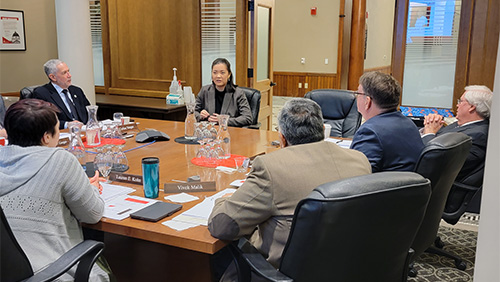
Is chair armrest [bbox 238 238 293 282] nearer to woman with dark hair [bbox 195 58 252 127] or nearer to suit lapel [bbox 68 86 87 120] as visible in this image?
woman with dark hair [bbox 195 58 252 127]

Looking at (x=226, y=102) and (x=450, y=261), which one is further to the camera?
(x=226, y=102)

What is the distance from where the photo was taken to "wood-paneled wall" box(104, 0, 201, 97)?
5508mm

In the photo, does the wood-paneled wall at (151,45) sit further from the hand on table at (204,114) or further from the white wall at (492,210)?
the white wall at (492,210)

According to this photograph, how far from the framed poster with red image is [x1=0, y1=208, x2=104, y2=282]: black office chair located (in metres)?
4.40

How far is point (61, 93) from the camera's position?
13.0ft

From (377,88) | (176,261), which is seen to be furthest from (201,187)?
(377,88)

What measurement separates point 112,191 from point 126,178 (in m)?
0.15

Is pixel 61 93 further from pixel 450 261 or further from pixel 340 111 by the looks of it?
pixel 450 261

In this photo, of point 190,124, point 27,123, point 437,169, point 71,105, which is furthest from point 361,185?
point 71,105

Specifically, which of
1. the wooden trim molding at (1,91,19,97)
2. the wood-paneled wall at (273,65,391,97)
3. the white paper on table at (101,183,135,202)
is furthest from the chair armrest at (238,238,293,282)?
the wood-paneled wall at (273,65,391,97)

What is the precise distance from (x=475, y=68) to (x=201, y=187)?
11.4 feet

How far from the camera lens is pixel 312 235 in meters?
1.33

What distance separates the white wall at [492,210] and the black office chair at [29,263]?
1.26 m

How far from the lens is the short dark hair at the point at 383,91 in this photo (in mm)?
2441
